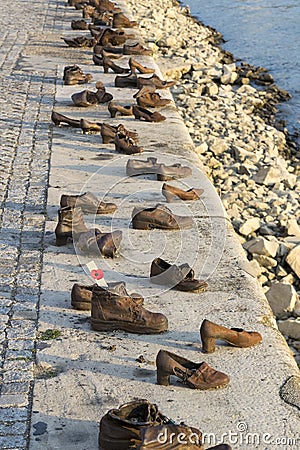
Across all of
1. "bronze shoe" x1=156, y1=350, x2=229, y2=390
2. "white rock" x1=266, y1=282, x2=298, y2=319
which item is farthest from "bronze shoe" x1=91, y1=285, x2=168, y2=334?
"white rock" x1=266, y1=282, x2=298, y2=319

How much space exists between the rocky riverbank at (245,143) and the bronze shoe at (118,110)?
1028mm

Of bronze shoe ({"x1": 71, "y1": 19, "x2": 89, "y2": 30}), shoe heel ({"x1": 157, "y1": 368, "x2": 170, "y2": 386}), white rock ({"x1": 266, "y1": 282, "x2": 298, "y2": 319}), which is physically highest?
shoe heel ({"x1": 157, "y1": 368, "x2": 170, "y2": 386})

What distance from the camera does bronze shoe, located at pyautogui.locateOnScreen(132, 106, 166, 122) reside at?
776cm

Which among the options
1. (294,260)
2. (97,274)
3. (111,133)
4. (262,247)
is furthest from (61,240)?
(111,133)

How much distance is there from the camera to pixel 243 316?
4.32m

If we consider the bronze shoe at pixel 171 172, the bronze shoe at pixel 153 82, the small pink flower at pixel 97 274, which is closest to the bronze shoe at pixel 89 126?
the bronze shoe at pixel 171 172

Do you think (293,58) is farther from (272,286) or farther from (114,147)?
(272,286)

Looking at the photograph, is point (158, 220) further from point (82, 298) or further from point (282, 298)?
point (82, 298)

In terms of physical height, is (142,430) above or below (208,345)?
above

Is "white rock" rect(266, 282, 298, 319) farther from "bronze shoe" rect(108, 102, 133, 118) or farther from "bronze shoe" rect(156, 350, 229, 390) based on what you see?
"bronze shoe" rect(108, 102, 133, 118)

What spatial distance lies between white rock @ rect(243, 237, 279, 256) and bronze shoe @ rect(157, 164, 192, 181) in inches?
28.6

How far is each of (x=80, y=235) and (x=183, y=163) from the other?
6.11ft

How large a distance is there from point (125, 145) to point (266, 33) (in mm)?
12334

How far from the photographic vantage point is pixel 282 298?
5.62 m
